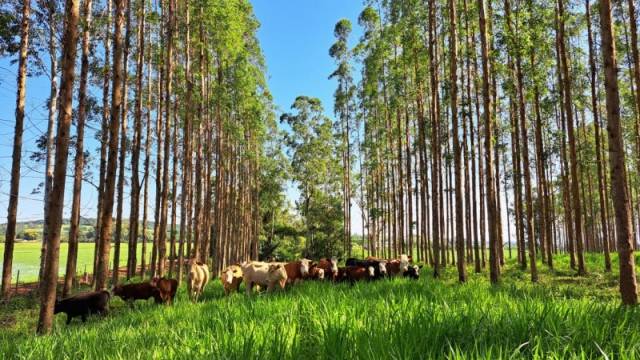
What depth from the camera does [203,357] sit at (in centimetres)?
323

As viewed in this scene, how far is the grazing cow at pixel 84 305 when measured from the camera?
952 cm

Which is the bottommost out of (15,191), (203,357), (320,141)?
(203,357)

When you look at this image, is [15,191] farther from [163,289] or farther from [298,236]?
[298,236]

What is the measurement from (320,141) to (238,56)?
15.7 m

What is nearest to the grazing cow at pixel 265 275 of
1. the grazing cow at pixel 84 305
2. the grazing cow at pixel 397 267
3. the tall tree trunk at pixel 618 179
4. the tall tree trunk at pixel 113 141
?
the grazing cow at pixel 84 305

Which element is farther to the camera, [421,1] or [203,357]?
[421,1]

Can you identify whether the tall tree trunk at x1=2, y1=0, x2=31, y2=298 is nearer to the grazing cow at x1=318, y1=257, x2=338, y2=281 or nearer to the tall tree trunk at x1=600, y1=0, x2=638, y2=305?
the grazing cow at x1=318, y1=257, x2=338, y2=281

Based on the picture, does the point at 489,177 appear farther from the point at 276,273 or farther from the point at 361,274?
the point at 276,273

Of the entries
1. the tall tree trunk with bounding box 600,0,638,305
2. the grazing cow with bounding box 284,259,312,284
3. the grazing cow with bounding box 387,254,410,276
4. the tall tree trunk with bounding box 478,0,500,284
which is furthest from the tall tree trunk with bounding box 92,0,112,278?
the tall tree trunk with bounding box 600,0,638,305

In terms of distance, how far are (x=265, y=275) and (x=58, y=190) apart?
628cm

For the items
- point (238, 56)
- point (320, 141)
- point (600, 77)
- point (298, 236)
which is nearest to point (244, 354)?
point (238, 56)

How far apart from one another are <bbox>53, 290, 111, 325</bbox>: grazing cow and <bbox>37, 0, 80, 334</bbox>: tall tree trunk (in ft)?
4.94

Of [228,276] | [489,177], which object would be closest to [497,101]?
[489,177]

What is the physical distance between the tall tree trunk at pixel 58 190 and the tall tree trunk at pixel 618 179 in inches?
453
